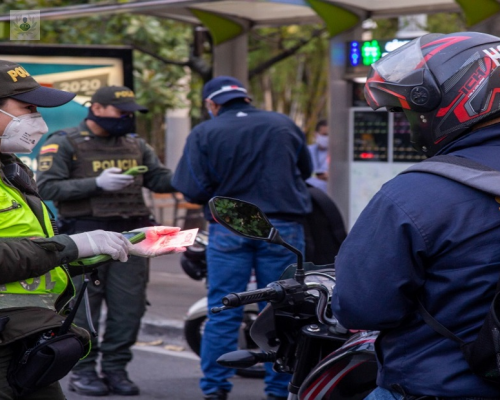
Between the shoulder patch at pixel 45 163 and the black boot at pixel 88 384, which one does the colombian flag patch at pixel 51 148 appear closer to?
the shoulder patch at pixel 45 163

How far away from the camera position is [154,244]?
296 centimetres

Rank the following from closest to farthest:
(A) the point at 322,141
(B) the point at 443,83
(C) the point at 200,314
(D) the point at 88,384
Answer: (B) the point at 443,83 < (D) the point at 88,384 < (C) the point at 200,314 < (A) the point at 322,141

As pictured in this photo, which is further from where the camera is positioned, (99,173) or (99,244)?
(99,173)

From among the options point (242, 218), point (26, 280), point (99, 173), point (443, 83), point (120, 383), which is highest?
point (443, 83)

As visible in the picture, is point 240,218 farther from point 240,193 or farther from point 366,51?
point 366,51

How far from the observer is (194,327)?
6.02 m

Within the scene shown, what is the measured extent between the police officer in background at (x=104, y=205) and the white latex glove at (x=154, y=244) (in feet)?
8.10

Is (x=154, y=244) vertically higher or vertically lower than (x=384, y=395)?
higher

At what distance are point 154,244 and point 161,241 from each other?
0.03 meters

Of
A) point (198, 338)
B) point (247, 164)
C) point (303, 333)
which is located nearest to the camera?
point (303, 333)

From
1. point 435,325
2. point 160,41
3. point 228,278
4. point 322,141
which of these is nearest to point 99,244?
point 435,325

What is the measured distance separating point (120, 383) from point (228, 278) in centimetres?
109

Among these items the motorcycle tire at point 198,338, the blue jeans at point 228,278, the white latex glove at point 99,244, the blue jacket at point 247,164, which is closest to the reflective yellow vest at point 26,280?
the white latex glove at point 99,244

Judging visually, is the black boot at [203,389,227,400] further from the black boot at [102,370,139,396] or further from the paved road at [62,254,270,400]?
the black boot at [102,370,139,396]
